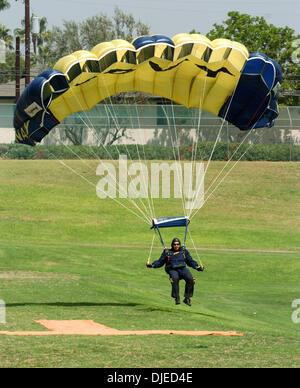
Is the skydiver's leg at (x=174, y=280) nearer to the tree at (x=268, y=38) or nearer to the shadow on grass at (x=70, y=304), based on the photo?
the shadow on grass at (x=70, y=304)

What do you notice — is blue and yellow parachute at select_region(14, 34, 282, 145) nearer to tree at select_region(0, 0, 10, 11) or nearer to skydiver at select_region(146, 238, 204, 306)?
skydiver at select_region(146, 238, 204, 306)

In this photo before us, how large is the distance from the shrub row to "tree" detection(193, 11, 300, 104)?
15684mm

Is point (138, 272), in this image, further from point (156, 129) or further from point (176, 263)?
point (156, 129)

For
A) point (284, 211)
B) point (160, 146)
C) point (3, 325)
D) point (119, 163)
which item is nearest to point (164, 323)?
point (3, 325)

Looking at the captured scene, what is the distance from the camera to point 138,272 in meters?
27.5

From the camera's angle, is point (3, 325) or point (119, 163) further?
point (119, 163)

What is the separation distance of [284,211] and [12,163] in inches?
783

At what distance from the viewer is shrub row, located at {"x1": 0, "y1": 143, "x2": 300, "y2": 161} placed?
4962 cm

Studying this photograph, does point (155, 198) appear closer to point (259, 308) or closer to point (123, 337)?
point (259, 308)

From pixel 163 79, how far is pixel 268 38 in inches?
2033

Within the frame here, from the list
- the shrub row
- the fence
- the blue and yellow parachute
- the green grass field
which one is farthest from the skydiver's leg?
the fence

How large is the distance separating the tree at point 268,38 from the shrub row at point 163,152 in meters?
15.7

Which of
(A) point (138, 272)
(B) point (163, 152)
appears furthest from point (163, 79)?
(B) point (163, 152)

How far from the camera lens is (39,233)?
38094 mm
